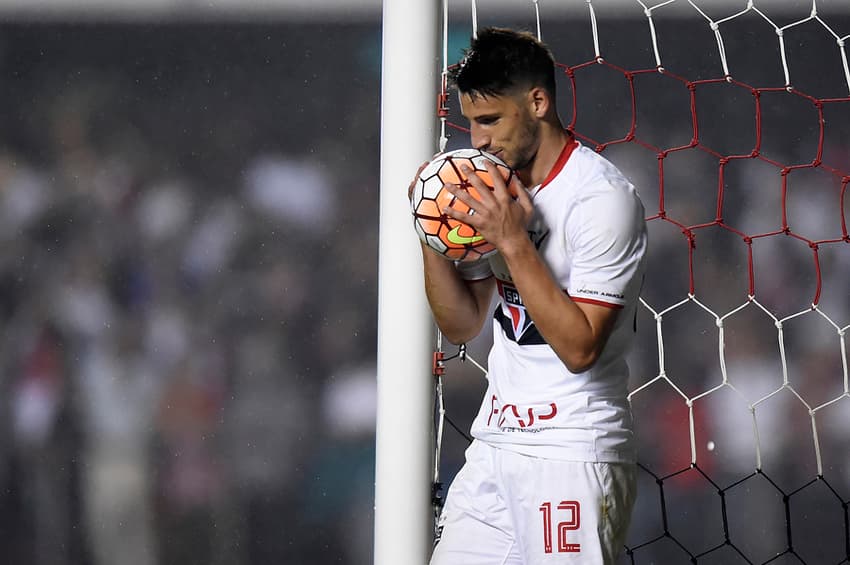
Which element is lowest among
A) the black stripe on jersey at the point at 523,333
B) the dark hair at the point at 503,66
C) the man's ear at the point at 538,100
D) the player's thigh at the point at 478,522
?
the player's thigh at the point at 478,522

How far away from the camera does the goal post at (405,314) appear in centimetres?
116

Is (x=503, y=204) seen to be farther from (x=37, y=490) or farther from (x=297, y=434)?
(x=37, y=490)

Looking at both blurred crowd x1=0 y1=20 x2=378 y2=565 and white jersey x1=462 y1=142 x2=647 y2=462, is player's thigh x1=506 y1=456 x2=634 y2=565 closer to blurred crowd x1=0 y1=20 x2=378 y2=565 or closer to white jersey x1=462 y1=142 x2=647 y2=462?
white jersey x1=462 y1=142 x2=647 y2=462

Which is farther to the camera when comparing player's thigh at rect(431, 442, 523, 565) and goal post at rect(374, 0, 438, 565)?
goal post at rect(374, 0, 438, 565)

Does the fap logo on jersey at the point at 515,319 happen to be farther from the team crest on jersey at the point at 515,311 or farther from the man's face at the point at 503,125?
the man's face at the point at 503,125

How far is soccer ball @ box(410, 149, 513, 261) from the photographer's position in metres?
0.97

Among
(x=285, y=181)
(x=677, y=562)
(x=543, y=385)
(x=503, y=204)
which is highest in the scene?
(x=285, y=181)

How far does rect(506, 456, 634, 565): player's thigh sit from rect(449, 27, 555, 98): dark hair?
0.37m

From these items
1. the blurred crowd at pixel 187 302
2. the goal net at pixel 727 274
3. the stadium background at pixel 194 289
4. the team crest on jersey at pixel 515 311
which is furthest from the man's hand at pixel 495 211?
the blurred crowd at pixel 187 302

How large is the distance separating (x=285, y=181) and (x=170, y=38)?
1.11 meters

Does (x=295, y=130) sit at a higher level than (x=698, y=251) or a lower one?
higher

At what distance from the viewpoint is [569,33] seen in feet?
14.3

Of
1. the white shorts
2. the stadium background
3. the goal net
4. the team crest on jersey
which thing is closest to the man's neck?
the team crest on jersey

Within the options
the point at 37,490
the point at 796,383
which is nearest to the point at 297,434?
the point at 37,490
